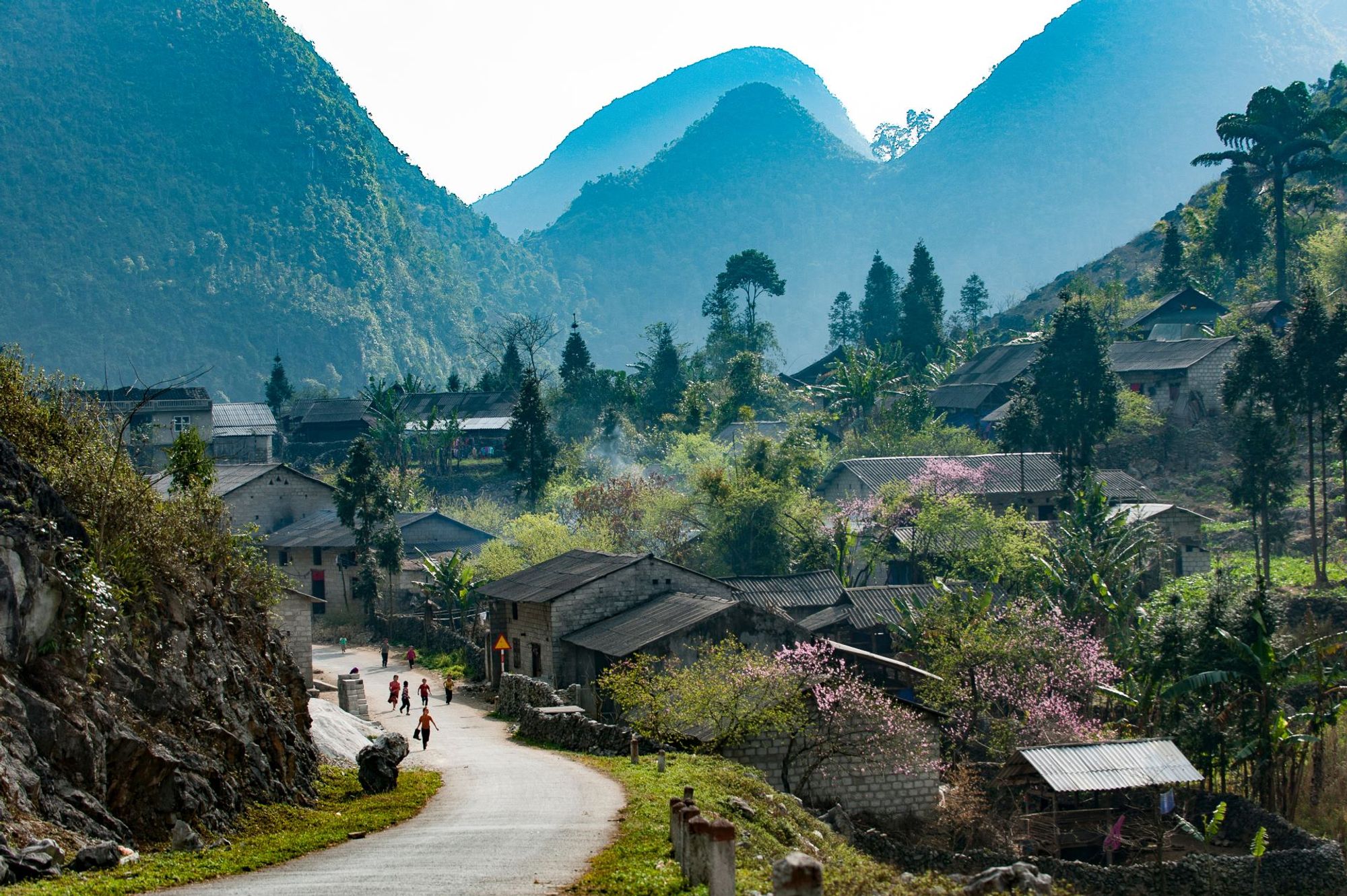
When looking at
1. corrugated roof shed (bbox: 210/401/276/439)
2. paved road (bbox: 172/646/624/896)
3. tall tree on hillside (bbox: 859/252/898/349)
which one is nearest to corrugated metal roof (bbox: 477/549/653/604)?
paved road (bbox: 172/646/624/896)

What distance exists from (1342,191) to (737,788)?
91693 millimetres

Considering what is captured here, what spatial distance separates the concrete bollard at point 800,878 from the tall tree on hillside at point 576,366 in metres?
93.6

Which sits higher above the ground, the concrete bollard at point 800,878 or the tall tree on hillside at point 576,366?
the tall tree on hillside at point 576,366

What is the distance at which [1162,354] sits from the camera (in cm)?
7969

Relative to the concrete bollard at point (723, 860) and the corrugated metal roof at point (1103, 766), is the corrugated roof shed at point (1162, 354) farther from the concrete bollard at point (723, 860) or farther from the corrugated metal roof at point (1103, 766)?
the concrete bollard at point (723, 860)

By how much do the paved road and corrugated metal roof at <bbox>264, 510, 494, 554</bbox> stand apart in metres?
41.3

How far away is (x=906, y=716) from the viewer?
108ft

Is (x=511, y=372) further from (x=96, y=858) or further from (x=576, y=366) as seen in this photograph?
(x=96, y=858)

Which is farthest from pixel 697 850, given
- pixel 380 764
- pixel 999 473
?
pixel 999 473

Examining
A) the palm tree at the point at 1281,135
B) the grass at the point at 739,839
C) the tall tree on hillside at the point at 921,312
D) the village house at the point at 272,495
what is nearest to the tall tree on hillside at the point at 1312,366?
the palm tree at the point at 1281,135

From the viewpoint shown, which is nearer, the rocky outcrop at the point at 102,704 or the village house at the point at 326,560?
the rocky outcrop at the point at 102,704

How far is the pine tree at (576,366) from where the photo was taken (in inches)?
4210

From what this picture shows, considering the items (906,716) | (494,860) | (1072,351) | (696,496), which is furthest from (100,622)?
(1072,351)

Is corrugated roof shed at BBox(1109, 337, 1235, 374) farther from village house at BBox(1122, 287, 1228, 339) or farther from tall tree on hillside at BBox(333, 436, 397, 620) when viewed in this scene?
tall tree on hillside at BBox(333, 436, 397, 620)
